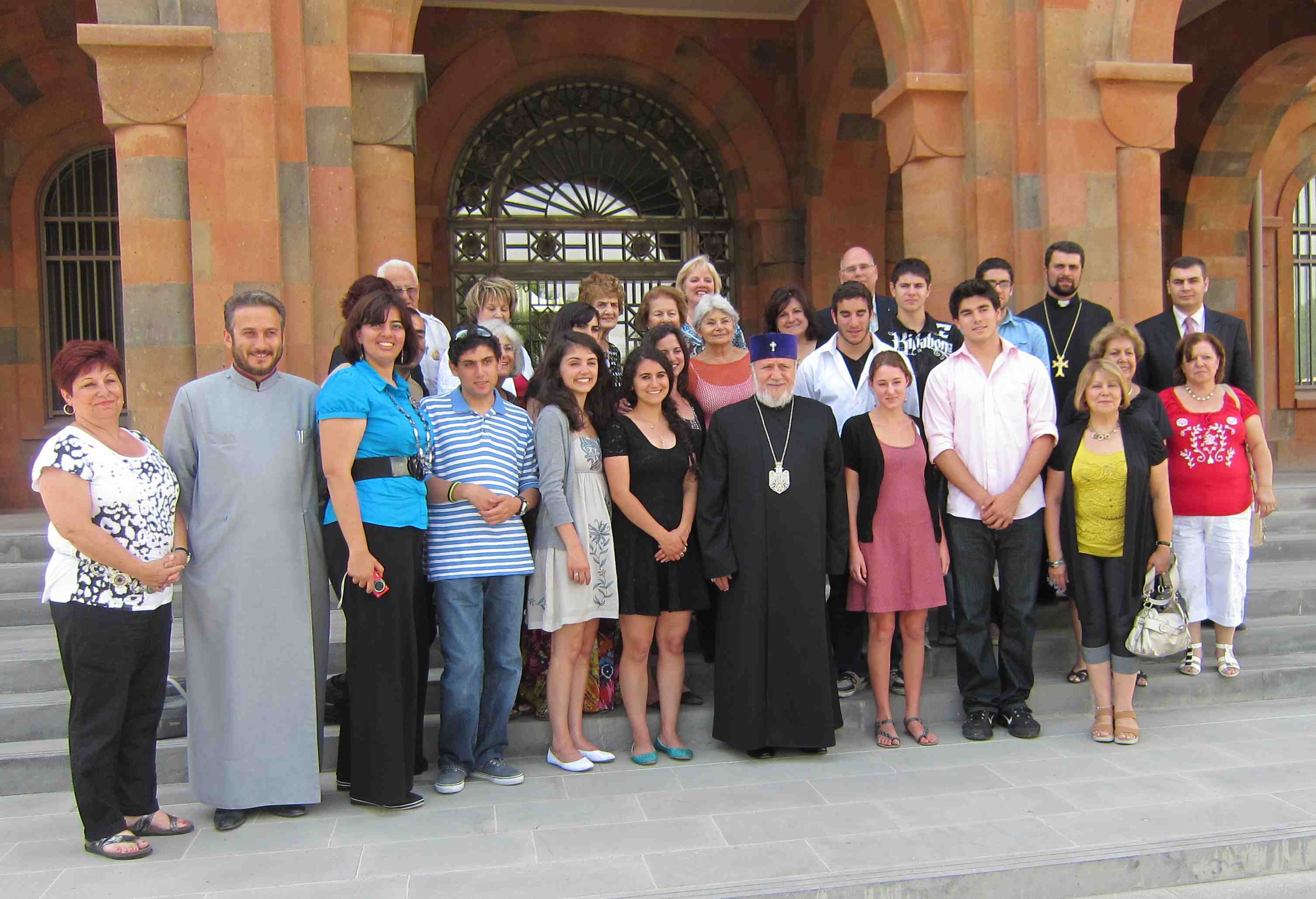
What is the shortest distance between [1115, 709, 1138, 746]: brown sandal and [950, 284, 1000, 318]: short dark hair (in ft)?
6.54

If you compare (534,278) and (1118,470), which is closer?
(1118,470)

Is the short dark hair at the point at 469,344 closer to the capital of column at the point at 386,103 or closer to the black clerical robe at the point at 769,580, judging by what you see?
the black clerical robe at the point at 769,580

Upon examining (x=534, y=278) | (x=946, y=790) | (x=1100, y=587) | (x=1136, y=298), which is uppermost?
(x=534, y=278)

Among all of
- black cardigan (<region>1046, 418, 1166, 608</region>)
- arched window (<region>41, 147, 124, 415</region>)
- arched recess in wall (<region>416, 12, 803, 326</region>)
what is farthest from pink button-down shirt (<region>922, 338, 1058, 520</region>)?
arched window (<region>41, 147, 124, 415</region>)

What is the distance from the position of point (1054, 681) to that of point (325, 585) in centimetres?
366

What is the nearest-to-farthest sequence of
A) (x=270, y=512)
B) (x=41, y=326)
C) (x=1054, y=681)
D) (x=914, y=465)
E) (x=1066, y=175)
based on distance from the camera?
1. (x=270, y=512)
2. (x=914, y=465)
3. (x=1054, y=681)
4. (x=1066, y=175)
5. (x=41, y=326)

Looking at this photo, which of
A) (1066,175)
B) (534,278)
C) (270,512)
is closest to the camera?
(270,512)

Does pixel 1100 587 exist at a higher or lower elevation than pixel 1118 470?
lower

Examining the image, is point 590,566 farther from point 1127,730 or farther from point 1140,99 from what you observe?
point 1140,99

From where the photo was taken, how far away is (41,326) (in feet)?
32.8

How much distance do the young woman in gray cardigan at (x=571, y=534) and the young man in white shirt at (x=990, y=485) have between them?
163cm

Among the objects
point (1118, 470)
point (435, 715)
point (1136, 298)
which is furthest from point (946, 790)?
point (1136, 298)

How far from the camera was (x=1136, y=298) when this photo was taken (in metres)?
7.29

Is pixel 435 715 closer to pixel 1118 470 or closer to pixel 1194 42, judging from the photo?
pixel 1118 470
